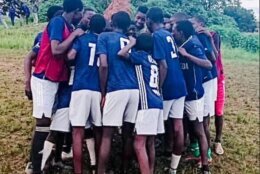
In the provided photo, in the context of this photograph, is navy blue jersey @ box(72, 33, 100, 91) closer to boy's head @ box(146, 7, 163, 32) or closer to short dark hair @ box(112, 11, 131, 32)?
short dark hair @ box(112, 11, 131, 32)

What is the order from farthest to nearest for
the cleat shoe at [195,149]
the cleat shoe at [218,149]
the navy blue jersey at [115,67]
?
the cleat shoe at [218,149]
the cleat shoe at [195,149]
the navy blue jersey at [115,67]

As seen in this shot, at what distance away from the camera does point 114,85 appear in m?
4.04

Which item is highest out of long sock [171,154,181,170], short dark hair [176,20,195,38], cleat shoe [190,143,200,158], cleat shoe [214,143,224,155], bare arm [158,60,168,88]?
short dark hair [176,20,195,38]

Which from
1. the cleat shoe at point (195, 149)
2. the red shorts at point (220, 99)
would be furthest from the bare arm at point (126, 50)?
the red shorts at point (220, 99)

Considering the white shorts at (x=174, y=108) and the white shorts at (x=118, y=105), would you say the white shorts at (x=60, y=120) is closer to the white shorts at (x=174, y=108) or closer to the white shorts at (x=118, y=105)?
the white shorts at (x=118, y=105)

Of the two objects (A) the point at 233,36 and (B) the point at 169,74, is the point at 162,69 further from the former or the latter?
(A) the point at 233,36

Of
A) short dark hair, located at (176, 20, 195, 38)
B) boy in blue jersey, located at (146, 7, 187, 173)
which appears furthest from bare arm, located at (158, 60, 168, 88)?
short dark hair, located at (176, 20, 195, 38)

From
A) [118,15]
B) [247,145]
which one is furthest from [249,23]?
[118,15]

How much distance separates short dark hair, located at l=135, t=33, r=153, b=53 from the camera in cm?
418

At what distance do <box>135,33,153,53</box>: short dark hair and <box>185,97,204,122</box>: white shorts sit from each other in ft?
2.69

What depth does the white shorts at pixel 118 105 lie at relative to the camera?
4043 mm

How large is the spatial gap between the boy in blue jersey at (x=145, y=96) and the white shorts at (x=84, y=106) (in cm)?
36

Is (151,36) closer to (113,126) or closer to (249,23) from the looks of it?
(113,126)

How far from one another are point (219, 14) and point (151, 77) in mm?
3112
